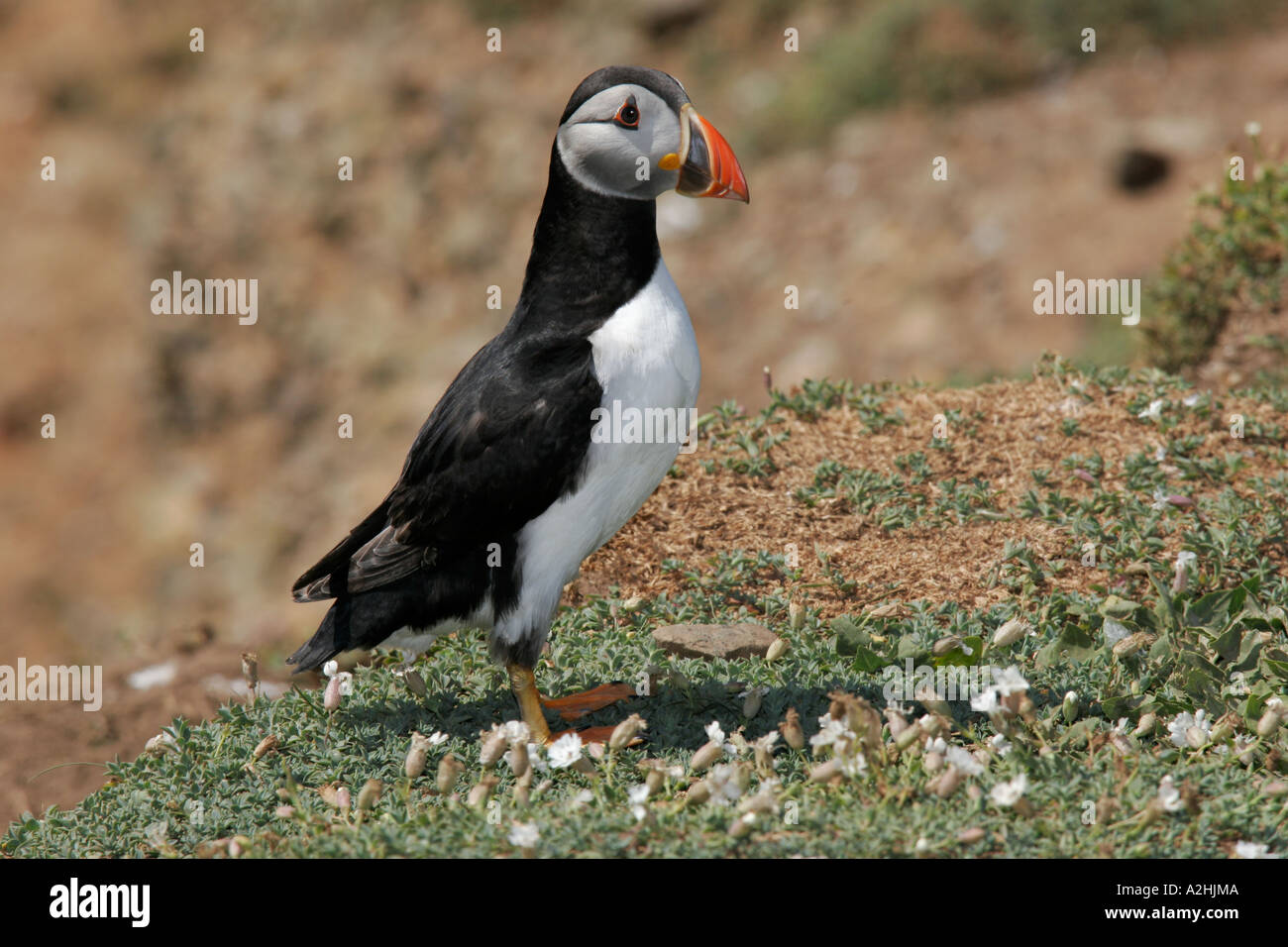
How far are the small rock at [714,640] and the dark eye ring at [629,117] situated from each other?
2.07 metres

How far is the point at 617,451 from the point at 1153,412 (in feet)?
11.8

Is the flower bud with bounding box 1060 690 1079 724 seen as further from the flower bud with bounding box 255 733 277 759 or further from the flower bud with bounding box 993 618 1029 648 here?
the flower bud with bounding box 255 733 277 759

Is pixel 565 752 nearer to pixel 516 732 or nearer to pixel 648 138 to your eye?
pixel 516 732

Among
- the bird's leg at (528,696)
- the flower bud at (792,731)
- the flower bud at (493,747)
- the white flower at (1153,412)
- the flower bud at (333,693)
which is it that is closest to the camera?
the flower bud at (792,731)

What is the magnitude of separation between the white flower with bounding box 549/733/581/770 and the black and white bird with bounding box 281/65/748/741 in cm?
40

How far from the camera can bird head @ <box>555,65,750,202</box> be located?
4605mm

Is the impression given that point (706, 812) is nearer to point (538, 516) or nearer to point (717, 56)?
point (538, 516)

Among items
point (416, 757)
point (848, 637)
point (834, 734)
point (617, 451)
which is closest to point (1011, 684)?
point (834, 734)

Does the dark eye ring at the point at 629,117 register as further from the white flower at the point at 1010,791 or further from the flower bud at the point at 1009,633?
the white flower at the point at 1010,791

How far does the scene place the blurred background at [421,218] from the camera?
40.2 feet

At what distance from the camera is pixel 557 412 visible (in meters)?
4.62

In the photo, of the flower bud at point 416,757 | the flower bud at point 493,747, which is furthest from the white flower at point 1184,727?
the flower bud at point 416,757

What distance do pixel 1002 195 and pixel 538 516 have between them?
358 inches

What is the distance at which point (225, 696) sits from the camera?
6.31 metres
